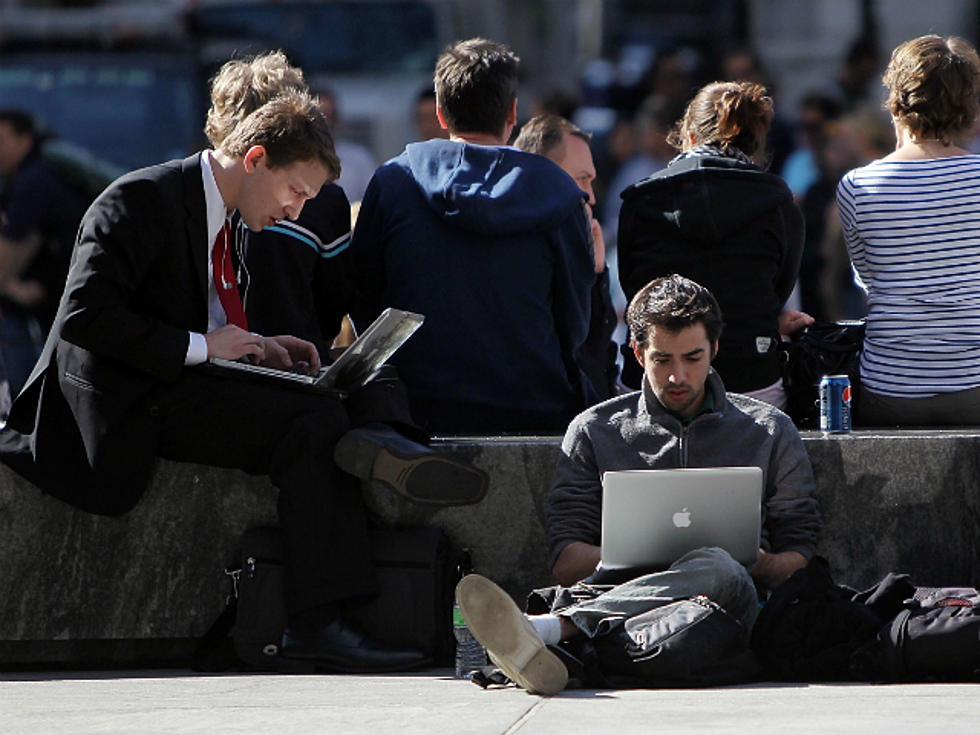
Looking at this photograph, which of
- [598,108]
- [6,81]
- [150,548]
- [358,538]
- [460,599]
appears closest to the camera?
[460,599]

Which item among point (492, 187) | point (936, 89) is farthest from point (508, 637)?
point (936, 89)

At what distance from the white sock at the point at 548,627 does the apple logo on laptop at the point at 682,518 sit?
48 cm

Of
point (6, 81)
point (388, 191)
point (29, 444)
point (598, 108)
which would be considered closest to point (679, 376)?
point (388, 191)

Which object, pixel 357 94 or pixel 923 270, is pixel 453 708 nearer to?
pixel 923 270

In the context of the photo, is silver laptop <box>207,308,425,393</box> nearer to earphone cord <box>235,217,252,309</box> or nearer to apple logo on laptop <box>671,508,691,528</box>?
earphone cord <box>235,217,252,309</box>

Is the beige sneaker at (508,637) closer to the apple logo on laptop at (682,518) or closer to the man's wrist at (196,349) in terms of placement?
the apple logo on laptop at (682,518)

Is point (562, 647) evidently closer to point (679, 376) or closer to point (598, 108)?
point (679, 376)

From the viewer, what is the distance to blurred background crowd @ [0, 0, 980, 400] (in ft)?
41.6

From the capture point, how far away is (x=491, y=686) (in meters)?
5.88

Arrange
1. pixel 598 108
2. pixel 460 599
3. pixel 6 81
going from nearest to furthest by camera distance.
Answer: pixel 460 599
pixel 6 81
pixel 598 108

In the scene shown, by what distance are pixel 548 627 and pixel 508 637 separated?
29 centimetres

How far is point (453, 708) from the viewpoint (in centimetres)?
545

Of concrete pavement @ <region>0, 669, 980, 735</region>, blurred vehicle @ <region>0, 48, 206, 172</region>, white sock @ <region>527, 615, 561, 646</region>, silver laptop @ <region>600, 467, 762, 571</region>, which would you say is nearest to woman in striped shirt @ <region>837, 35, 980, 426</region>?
silver laptop @ <region>600, 467, 762, 571</region>

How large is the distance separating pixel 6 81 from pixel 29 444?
33.6 feet
